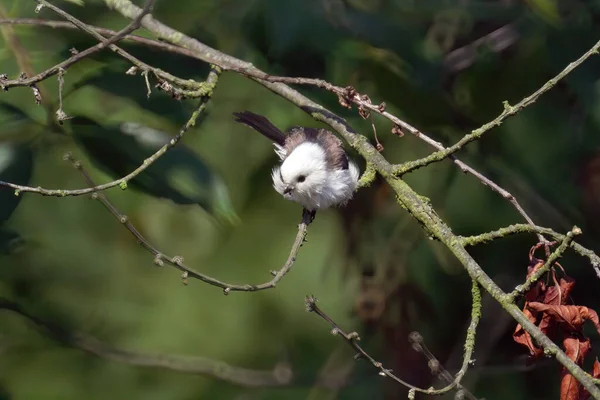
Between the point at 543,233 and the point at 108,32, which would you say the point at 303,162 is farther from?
the point at 543,233

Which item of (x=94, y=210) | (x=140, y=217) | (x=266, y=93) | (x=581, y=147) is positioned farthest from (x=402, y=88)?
(x=94, y=210)

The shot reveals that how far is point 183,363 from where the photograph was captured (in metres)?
3.13

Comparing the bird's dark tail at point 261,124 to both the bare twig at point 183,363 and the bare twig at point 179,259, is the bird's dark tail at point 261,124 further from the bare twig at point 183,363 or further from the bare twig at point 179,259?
the bare twig at point 183,363

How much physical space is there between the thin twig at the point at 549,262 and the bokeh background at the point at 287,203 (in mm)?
687

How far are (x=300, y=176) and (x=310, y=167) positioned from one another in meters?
0.06

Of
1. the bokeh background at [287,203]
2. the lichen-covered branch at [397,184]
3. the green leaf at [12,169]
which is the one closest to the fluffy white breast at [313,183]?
the bokeh background at [287,203]

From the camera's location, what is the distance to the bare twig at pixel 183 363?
300 centimetres

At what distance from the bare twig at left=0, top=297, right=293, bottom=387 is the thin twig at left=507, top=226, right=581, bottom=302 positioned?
1879 millimetres

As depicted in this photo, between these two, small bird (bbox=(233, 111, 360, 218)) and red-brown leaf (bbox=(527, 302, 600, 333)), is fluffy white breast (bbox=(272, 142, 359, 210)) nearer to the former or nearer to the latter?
small bird (bbox=(233, 111, 360, 218))

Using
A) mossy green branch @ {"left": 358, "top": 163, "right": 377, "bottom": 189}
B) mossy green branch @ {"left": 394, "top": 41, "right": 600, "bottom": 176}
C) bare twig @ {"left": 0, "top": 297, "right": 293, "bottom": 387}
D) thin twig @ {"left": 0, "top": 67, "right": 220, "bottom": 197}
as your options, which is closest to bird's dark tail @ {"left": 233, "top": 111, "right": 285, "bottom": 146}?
thin twig @ {"left": 0, "top": 67, "right": 220, "bottom": 197}

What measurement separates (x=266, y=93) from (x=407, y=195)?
0.79 meters

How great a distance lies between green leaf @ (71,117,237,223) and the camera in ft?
5.83

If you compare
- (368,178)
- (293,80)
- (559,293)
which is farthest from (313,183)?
(559,293)

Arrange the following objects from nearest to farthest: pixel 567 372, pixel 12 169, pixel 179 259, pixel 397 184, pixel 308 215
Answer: pixel 567 372 < pixel 179 259 < pixel 397 184 < pixel 12 169 < pixel 308 215
